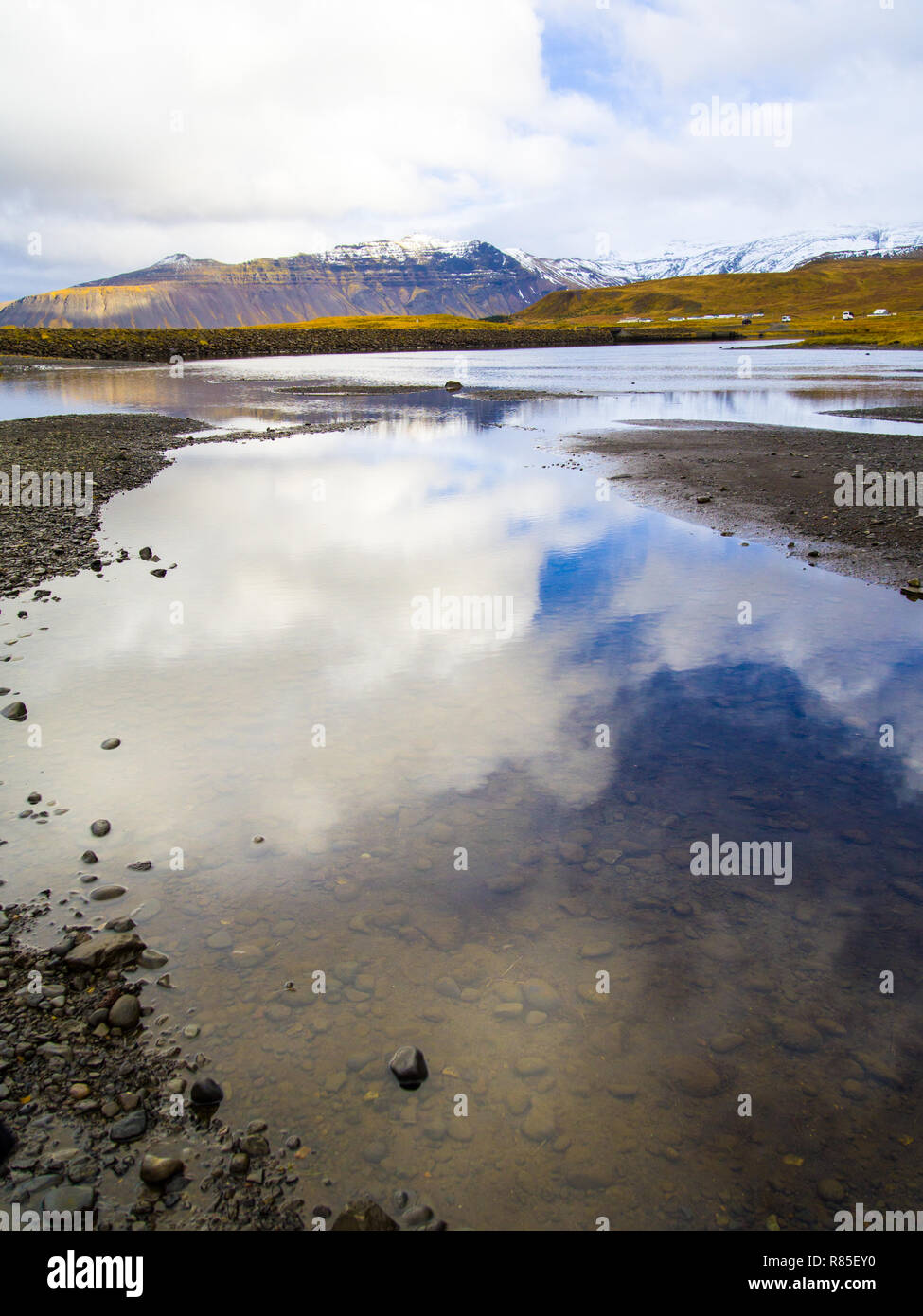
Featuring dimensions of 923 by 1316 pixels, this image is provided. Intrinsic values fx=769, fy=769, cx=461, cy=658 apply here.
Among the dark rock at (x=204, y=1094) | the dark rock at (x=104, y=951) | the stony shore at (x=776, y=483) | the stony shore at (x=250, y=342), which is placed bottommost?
the dark rock at (x=204, y=1094)

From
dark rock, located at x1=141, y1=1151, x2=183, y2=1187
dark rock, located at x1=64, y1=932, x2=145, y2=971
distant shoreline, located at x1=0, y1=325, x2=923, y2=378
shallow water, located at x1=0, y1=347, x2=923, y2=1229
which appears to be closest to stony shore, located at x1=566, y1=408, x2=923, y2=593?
shallow water, located at x1=0, y1=347, x2=923, y2=1229

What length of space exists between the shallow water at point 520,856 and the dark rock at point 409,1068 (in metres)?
0.07

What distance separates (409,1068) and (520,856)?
259 cm

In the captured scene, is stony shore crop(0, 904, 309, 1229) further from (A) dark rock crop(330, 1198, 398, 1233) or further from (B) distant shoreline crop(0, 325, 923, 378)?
(B) distant shoreline crop(0, 325, 923, 378)

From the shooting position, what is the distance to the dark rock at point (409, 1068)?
5.05 metres

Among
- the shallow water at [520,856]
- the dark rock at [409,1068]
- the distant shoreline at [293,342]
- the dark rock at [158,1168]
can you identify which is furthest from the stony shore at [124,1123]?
the distant shoreline at [293,342]

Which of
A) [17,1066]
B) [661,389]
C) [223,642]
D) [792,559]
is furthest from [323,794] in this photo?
[661,389]

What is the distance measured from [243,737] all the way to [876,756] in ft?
25.0

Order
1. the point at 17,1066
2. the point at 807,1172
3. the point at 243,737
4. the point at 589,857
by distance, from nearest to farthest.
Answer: the point at 807,1172 → the point at 17,1066 → the point at 589,857 → the point at 243,737

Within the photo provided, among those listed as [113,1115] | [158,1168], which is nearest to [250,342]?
[113,1115]

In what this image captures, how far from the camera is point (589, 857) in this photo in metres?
7.32

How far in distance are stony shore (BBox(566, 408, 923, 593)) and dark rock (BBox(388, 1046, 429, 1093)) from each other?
14.3 m

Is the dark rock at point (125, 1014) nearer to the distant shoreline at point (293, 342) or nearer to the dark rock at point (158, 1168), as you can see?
the dark rock at point (158, 1168)
